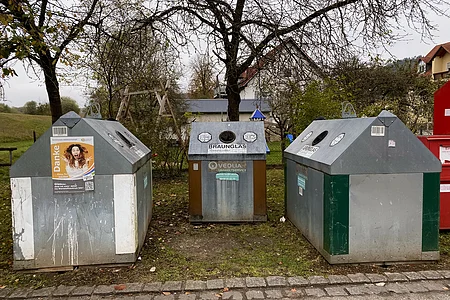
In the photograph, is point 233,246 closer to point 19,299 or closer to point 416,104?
point 19,299

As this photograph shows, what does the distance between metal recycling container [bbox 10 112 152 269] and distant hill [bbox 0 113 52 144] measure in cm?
1767

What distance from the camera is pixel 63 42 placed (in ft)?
24.5

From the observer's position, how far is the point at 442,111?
5.25 meters

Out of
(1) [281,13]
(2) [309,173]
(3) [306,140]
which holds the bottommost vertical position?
(2) [309,173]

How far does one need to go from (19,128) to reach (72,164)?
22.8 metres

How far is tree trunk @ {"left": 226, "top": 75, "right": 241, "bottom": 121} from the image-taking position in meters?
8.58

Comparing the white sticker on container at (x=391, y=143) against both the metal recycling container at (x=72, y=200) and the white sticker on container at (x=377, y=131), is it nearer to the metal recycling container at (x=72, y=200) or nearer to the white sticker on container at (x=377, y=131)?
the white sticker on container at (x=377, y=131)

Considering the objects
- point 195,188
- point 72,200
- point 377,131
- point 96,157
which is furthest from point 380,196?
point 72,200

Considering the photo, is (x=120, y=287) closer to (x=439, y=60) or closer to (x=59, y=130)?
(x=59, y=130)

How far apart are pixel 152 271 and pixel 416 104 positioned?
596 inches

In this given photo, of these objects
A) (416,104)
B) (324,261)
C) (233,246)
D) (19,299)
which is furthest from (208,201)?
(416,104)

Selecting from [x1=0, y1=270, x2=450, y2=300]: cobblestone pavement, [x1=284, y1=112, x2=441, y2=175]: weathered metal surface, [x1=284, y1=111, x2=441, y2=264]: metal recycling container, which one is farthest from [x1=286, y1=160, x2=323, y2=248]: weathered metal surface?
[x1=0, y1=270, x2=450, y2=300]: cobblestone pavement

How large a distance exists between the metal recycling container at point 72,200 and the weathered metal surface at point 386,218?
2.30 metres

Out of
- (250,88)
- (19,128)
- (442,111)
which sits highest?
(250,88)
